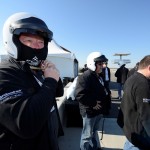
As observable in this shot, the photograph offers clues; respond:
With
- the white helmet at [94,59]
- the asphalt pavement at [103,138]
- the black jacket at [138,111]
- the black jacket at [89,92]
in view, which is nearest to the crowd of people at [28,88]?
the black jacket at [138,111]

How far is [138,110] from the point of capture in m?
2.48

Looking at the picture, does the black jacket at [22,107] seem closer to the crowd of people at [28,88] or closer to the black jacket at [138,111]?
the crowd of people at [28,88]

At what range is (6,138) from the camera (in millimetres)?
1328

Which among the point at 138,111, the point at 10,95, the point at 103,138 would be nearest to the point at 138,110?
the point at 138,111

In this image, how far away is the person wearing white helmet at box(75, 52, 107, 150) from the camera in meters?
4.00

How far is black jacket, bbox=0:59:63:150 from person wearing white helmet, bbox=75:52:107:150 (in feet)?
8.39

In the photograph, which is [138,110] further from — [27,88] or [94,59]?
[94,59]

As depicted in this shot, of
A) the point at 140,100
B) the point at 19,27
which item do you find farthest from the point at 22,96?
the point at 140,100

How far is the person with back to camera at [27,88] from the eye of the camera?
1.25 meters

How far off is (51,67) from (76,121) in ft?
15.7

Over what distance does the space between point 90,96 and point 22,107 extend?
2829 mm

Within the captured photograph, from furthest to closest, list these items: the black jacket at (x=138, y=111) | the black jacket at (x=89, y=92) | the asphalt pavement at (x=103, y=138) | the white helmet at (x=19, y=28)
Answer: the asphalt pavement at (x=103, y=138) → the black jacket at (x=89, y=92) → the black jacket at (x=138, y=111) → the white helmet at (x=19, y=28)

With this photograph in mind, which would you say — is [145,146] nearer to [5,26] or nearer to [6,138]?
[6,138]

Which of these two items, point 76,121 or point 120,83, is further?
point 120,83
